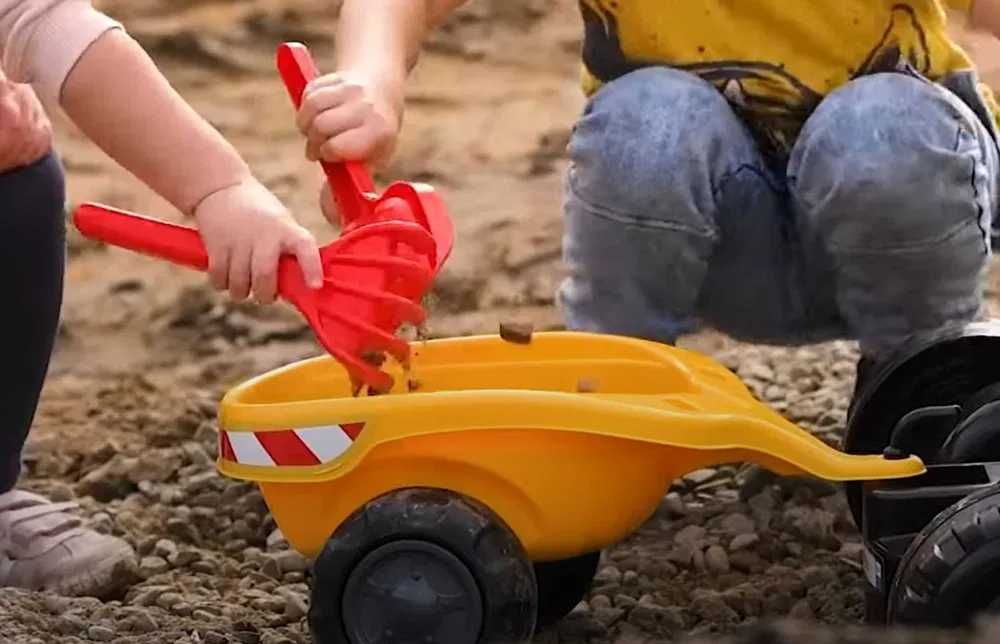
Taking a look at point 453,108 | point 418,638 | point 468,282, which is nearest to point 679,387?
point 418,638

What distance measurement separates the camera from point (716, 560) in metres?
1.29

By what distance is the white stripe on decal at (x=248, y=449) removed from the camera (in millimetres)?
989

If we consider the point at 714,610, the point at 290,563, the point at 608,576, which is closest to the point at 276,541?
the point at 290,563

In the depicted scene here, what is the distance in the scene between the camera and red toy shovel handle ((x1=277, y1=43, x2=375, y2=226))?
43.3 inches

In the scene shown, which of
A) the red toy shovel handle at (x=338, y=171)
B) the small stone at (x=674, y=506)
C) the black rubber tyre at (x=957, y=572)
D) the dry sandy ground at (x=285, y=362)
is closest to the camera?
the black rubber tyre at (x=957, y=572)

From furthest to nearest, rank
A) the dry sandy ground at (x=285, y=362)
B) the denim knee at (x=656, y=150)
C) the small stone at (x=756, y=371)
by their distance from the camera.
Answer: the small stone at (x=756, y=371)
the denim knee at (x=656, y=150)
the dry sandy ground at (x=285, y=362)

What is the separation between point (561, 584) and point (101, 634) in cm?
29

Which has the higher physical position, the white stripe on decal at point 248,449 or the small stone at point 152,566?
the white stripe on decal at point 248,449

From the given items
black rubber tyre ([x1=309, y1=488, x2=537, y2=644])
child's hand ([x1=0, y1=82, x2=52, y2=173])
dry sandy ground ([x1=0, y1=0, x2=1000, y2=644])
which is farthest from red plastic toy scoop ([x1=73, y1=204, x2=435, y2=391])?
child's hand ([x1=0, y1=82, x2=52, y2=173])

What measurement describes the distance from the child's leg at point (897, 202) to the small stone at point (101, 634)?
0.56 metres

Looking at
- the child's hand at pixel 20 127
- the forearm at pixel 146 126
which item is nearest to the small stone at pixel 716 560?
the forearm at pixel 146 126

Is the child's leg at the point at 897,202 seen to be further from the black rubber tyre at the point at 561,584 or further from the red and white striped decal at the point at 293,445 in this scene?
the red and white striped decal at the point at 293,445

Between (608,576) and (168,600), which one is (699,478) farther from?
(168,600)

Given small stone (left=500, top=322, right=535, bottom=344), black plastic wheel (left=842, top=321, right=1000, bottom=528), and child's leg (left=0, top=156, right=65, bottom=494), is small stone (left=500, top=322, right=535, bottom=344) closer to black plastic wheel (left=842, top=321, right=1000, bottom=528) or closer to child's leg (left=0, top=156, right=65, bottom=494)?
black plastic wheel (left=842, top=321, right=1000, bottom=528)
